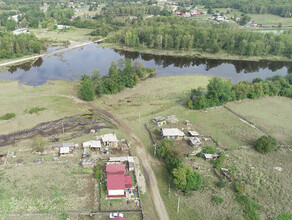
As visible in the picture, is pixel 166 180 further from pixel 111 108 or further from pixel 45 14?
pixel 45 14

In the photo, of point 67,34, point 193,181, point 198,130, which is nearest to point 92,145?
point 193,181

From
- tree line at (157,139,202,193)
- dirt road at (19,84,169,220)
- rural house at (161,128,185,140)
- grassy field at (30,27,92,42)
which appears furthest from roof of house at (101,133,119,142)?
grassy field at (30,27,92,42)

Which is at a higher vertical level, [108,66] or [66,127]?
[108,66]

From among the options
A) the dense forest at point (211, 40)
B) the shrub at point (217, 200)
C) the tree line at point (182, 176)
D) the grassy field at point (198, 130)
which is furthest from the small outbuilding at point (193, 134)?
the dense forest at point (211, 40)

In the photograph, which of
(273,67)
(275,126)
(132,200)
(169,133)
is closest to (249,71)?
(273,67)

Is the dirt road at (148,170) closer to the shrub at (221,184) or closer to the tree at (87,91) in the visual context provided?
the tree at (87,91)

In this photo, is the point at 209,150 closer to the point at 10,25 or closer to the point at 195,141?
the point at 195,141
